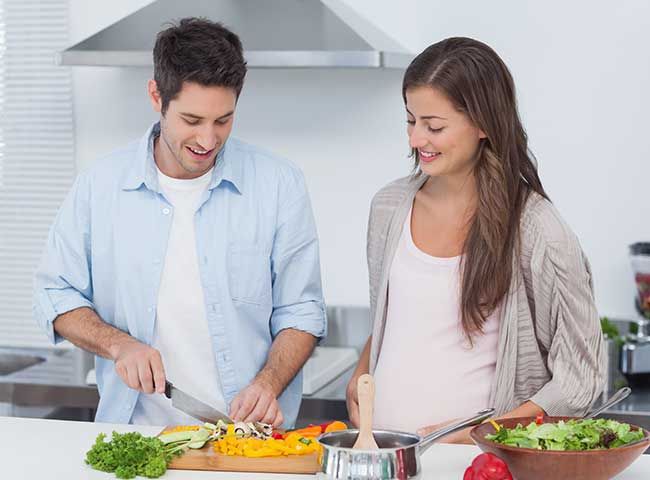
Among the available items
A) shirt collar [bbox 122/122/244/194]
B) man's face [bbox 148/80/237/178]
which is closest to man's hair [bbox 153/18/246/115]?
man's face [bbox 148/80/237/178]

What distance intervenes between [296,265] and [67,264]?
48cm

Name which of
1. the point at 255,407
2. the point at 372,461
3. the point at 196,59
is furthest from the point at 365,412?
the point at 196,59

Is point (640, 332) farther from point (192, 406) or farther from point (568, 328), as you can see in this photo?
point (192, 406)

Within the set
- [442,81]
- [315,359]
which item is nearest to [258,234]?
[442,81]

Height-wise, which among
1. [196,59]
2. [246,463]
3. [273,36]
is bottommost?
[246,463]

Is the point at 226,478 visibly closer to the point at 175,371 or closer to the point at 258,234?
the point at 175,371

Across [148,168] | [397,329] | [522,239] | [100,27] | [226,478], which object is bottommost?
[226,478]

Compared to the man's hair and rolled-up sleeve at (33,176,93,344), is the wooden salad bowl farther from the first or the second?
rolled-up sleeve at (33,176,93,344)

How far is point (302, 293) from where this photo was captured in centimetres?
227

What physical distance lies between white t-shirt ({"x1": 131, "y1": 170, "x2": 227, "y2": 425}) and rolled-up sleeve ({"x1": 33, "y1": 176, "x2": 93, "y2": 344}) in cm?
18

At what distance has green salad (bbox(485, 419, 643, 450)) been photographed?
63.4 inches

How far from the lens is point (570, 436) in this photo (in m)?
1.62

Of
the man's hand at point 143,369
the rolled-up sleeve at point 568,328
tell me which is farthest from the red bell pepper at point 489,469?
the man's hand at point 143,369

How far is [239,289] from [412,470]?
76 centimetres
